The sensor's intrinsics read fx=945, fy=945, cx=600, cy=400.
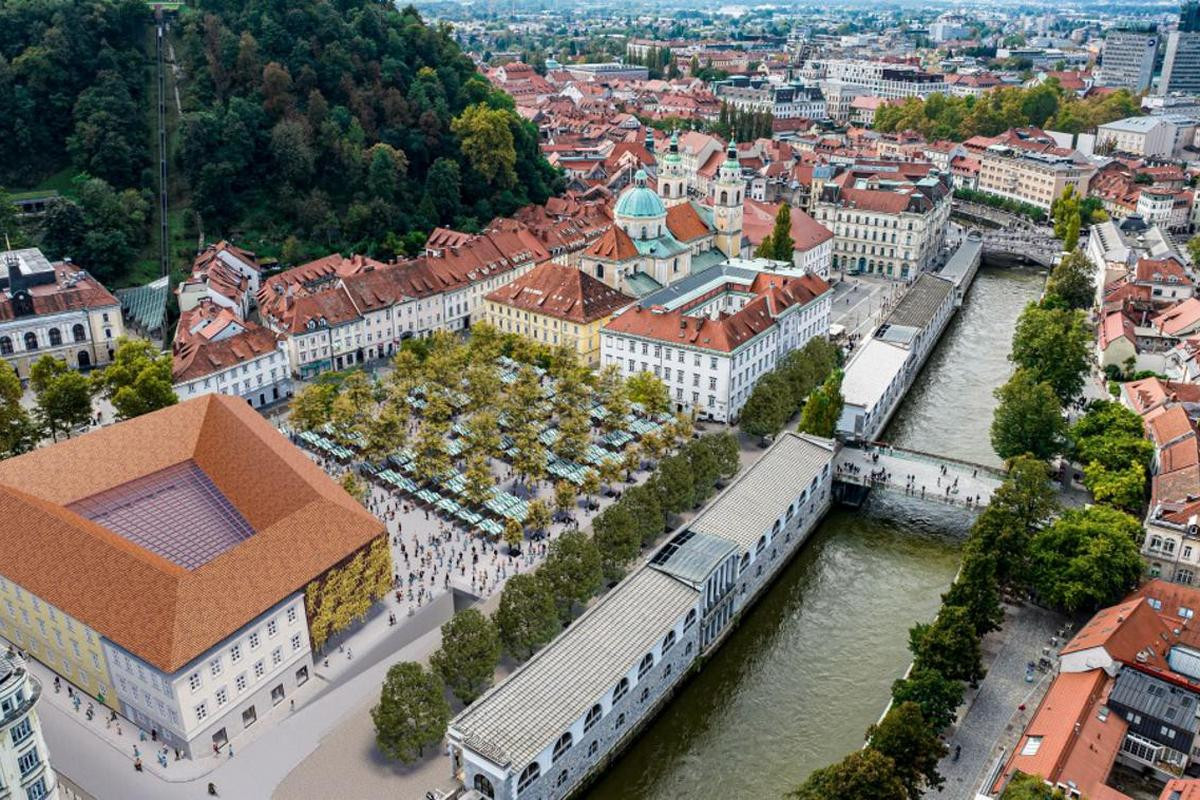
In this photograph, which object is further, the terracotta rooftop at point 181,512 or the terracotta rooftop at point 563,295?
the terracotta rooftop at point 563,295

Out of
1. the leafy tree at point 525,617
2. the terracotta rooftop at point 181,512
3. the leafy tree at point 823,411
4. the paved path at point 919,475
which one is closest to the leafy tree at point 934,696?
the leafy tree at point 525,617

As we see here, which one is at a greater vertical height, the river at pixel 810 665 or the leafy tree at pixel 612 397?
the leafy tree at pixel 612 397

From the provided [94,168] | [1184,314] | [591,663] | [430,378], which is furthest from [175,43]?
[1184,314]

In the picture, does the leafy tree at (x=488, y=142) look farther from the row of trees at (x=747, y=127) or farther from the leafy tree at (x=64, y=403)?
the row of trees at (x=747, y=127)

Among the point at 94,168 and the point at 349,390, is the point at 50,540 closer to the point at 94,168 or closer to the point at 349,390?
the point at 349,390

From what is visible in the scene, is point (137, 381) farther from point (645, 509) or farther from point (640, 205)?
point (640, 205)

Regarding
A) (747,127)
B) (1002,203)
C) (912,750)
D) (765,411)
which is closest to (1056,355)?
(765,411)
